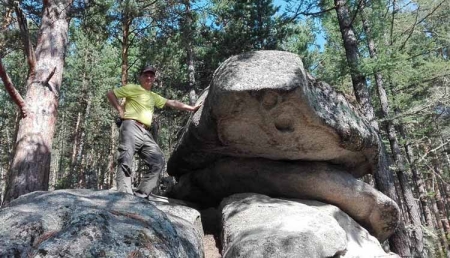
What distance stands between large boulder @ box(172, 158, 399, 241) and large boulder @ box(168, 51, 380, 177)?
23 cm

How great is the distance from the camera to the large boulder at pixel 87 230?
8.26 ft

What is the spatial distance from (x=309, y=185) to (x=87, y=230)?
4941 millimetres

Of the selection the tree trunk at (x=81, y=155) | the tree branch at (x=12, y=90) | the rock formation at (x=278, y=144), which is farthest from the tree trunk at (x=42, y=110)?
the tree trunk at (x=81, y=155)

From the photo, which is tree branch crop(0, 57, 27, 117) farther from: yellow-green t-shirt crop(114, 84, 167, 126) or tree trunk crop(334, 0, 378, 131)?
tree trunk crop(334, 0, 378, 131)

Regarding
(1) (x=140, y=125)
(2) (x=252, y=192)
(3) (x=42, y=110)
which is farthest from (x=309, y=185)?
(3) (x=42, y=110)

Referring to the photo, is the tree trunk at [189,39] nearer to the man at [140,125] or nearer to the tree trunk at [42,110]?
the tree trunk at [42,110]

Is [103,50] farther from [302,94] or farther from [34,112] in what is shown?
[302,94]

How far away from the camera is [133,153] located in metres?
5.67

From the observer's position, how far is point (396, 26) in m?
14.5

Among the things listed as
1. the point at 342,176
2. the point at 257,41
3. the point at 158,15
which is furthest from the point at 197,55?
the point at 342,176

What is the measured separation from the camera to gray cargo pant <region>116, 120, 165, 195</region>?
5551mm

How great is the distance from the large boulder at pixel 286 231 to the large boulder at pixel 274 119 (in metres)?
0.99

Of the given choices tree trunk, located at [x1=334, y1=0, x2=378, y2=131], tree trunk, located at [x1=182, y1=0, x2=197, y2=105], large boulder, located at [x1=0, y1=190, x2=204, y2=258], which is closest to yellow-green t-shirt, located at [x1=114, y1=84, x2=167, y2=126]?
large boulder, located at [x1=0, y1=190, x2=204, y2=258]

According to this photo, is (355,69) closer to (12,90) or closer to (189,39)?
(189,39)
